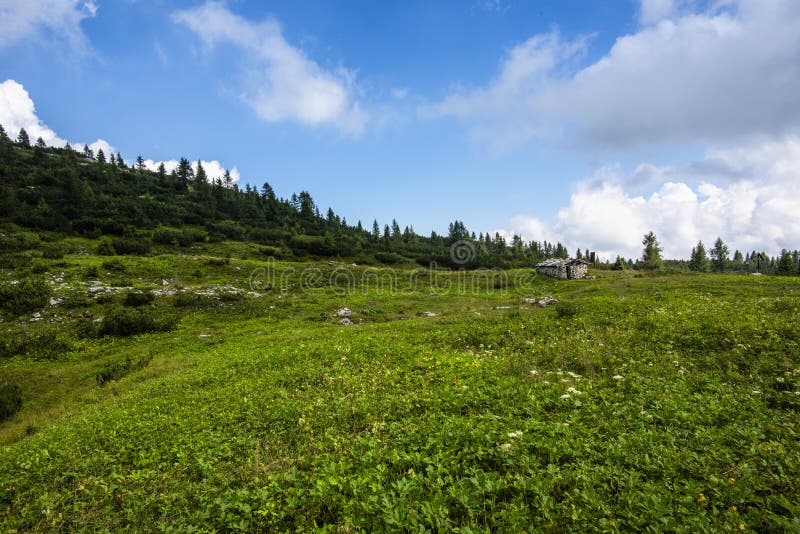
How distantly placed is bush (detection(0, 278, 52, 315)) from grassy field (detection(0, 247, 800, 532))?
773 centimetres

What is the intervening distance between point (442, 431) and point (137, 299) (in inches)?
1099

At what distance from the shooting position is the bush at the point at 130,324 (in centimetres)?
2086

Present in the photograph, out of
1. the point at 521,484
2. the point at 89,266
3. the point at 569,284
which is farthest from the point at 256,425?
the point at 569,284

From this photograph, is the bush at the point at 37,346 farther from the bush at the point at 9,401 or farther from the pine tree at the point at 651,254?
the pine tree at the point at 651,254

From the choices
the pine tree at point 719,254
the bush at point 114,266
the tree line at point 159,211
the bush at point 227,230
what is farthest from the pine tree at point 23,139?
the pine tree at point 719,254

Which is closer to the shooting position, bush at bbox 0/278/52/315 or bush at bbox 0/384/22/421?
bush at bbox 0/384/22/421

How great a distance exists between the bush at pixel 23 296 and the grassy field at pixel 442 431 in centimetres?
773

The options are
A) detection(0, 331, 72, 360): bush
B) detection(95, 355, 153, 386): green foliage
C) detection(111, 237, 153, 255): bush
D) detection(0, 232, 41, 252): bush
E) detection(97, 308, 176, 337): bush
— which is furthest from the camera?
detection(111, 237, 153, 255): bush

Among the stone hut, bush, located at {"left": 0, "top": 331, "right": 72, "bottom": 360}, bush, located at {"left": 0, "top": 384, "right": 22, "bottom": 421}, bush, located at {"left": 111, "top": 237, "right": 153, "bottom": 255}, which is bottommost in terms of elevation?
bush, located at {"left": 0, "top": 384, "right": 22, "bottom": 421}

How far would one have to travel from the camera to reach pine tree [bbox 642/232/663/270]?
91.2 metres

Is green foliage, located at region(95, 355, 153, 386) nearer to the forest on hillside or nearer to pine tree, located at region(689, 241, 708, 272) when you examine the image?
the forest on hillside

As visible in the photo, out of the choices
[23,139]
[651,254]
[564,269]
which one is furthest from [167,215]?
[651,254]

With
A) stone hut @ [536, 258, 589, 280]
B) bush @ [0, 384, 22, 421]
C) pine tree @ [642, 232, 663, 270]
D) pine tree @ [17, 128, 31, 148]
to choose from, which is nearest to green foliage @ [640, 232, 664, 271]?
pine tree @ [642, 232, 663, 270]

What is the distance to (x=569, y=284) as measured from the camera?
40875 mm
